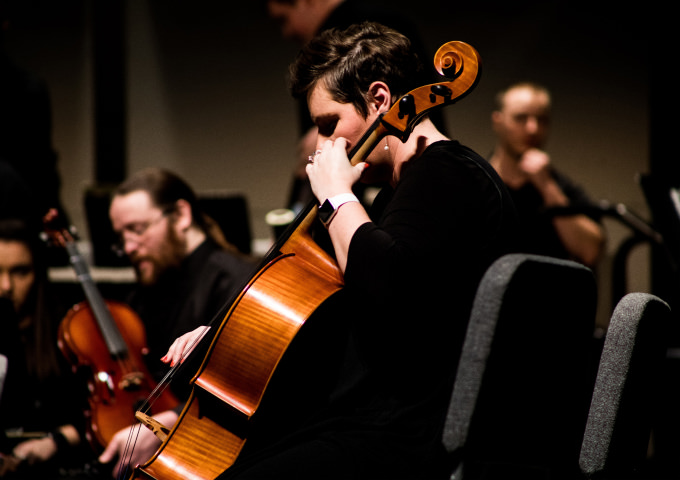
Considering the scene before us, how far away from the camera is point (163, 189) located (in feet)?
8.52

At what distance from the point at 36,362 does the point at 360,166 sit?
62.8 inches

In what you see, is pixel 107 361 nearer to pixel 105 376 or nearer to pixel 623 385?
pixel 105 376

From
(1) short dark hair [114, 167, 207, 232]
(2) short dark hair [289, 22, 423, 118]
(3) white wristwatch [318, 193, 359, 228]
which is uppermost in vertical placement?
(2) short dark hair [289, 22, 423, 118]

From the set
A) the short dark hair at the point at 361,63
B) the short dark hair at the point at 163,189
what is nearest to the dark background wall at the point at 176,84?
the short dark hair at the point at 163,189

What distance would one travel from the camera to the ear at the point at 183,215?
2576 millimetres

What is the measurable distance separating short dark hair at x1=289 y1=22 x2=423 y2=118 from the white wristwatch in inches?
7.5

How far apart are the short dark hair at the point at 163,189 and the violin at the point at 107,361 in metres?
0.37

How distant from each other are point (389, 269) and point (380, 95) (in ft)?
1.17

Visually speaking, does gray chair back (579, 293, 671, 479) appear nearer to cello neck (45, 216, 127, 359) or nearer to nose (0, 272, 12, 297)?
cello neck (45, 216, 127, 359)

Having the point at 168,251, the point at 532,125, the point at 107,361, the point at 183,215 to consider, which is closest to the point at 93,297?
the point at 107,361

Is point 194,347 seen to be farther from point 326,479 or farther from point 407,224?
point 407,224

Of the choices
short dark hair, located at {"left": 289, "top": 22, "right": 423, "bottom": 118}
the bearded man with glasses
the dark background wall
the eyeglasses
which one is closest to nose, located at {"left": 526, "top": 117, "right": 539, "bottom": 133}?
the dark background wall

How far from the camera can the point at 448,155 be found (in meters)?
1.30

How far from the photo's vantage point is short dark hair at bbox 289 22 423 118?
4.59 feet
